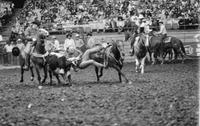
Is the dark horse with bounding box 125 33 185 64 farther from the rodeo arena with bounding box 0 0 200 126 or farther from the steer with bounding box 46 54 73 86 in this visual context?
the steer with bounding box 46 54 73 86

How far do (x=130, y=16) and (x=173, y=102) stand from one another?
21605mm

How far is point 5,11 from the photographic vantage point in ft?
110

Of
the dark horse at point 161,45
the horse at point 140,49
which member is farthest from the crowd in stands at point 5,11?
the horse at point 140,49

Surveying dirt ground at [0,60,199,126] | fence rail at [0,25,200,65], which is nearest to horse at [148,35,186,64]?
fence rail at [0,25,200,65]

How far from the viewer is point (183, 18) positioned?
31.3m

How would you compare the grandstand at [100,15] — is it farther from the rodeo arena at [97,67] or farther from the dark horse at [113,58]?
the dark horse at [113,58]

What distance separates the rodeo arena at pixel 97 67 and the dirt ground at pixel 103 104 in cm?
2

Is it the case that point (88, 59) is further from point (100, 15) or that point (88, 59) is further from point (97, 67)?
point (100, 15)

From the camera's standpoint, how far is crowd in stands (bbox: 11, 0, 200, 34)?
31.5m

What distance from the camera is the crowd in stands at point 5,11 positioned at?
109 feet

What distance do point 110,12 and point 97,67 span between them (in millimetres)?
16146

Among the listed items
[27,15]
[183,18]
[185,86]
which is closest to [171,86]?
[185,86]

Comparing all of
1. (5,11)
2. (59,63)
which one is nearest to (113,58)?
(59,63)

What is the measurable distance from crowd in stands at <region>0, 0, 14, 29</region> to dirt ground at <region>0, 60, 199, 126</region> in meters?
17.8
